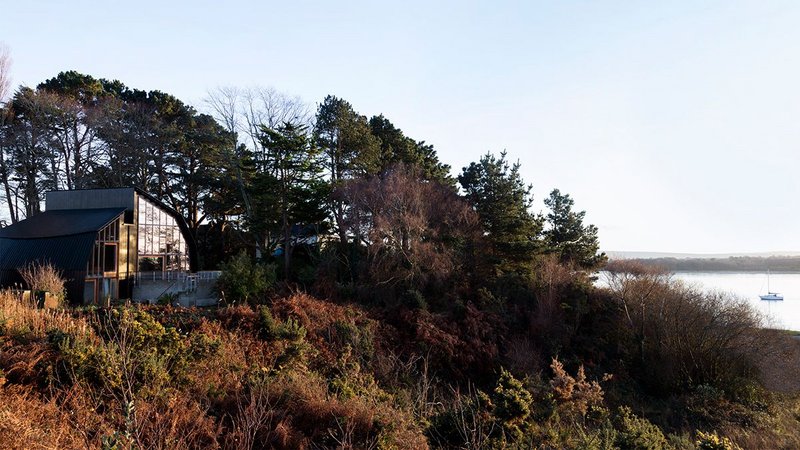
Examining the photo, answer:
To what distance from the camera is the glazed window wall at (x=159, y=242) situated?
21.8 meters

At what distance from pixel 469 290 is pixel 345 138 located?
10.6 meters

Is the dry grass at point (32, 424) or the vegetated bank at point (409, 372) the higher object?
the dry grass at point (32, 424)

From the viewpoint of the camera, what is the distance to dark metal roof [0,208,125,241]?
19.0m

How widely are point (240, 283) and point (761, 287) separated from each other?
38.1 m

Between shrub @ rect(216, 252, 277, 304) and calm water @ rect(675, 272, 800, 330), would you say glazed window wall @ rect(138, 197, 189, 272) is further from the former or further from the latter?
calm water @ rect(675, 272, 800, 330)

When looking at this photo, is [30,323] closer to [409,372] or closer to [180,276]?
[409,372]

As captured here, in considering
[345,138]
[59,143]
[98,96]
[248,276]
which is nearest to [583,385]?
[248,276]

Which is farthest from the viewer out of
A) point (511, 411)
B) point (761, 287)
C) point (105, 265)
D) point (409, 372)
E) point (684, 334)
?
point (761, 287)

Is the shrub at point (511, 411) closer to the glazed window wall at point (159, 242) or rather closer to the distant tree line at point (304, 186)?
the distant tree line at point (304, 186)

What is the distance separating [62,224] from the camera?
65.0ft

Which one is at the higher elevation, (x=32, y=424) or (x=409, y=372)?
(x=32, y=424)

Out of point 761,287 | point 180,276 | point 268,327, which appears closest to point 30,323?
point 268,327

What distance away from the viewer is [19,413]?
416 centimetres

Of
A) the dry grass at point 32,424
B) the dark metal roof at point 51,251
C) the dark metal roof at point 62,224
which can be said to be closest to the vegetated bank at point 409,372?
the dry grass at point 32,424
